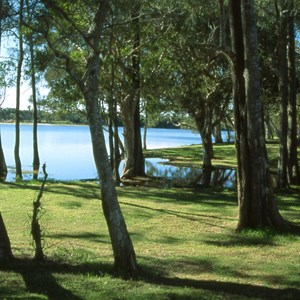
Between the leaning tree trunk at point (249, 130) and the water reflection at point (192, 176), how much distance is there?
10156 millimetres

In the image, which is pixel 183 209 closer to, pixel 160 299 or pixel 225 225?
pixel 225 225

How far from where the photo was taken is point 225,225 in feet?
38.3

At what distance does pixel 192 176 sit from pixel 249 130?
15.2 meters

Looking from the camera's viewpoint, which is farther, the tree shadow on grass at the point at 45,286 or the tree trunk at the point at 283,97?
the tree trunk at the point at 283,97

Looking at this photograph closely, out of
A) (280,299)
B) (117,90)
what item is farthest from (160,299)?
(117,90)

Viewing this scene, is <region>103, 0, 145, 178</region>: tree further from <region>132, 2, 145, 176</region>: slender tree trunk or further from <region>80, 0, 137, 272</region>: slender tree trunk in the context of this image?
<region>80, 0, 137, 272</region>: slender tree trunk

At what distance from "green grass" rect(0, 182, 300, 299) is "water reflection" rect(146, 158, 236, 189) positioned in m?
6.08

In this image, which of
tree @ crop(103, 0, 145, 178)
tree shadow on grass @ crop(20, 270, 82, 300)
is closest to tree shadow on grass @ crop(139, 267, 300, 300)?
tree shadow on grass @ crop(20, 270, 82, 300)

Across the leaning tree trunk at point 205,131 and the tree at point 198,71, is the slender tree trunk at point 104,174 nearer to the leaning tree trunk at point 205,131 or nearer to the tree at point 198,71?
the tree at point 198,71

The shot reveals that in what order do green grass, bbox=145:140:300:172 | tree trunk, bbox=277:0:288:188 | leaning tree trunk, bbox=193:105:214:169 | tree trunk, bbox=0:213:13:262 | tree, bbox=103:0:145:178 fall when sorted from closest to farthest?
tree trunk, bbox=0:213:13:262
tree trunk, bbox=277:0:288:188
tree, bbox=103:0:145:178
leaning tree trunk, bbox=193:105:214:169
green grass, bbox=145:140:300:172

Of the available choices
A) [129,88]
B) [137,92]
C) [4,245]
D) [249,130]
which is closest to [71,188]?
[129,88]

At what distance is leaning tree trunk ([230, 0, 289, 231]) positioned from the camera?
10195 millimetres

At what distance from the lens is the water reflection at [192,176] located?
22.3 meters

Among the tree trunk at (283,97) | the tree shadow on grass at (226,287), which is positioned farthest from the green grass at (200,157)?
the tree shadow on grass at (226,287)
